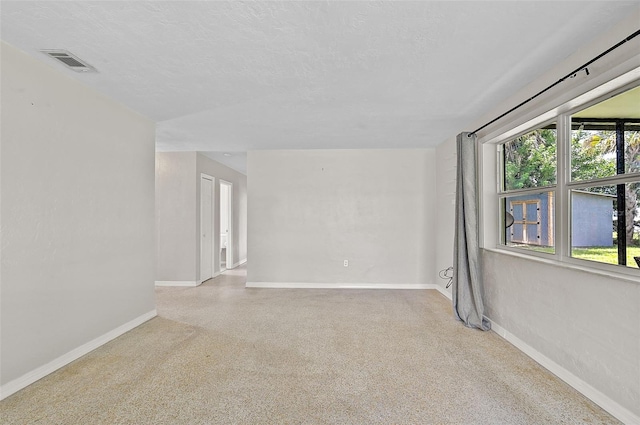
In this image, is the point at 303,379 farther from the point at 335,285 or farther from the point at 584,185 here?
the point at 335,285

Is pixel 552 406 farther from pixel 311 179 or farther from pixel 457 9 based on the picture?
pixel 311 179

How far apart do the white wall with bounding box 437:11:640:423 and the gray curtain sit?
0.17 m

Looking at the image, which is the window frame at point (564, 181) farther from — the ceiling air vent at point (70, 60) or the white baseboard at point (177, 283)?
the white baseboard at point (177, 283)

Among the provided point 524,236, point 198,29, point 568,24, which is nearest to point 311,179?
point 524,236

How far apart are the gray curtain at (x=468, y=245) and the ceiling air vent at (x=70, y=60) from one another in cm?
374

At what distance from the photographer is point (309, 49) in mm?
2303

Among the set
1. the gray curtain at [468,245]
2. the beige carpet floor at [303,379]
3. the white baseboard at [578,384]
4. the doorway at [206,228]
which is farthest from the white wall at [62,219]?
the white baseboard at [578,384]

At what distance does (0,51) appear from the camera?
7.21ft

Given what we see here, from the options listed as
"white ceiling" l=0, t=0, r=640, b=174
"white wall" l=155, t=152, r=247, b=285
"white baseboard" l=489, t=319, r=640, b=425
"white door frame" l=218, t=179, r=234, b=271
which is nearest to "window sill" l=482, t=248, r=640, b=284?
"white baseboard" l=489, t=319, r=640, b=425

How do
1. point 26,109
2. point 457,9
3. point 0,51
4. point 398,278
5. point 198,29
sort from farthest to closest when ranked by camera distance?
point 398,278, point 26,109, point 0,51, point 198,29, point 457,9

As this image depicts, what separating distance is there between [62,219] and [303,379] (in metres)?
2.39

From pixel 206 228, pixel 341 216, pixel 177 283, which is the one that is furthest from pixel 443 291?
pixel 177 283

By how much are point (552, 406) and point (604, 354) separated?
0.47 metres

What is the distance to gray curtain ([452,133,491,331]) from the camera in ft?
11.7
